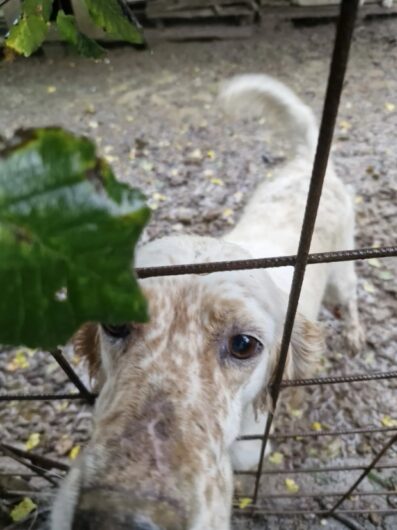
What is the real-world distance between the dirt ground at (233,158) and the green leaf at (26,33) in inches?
80.8

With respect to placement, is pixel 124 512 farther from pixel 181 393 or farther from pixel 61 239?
pixel 61 239

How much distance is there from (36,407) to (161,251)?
6.13ft

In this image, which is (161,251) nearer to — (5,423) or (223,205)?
(5,423)

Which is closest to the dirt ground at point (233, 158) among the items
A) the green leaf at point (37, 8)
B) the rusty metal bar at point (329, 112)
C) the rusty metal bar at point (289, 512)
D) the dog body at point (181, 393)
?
the rusty metal bar at point (289, 512)

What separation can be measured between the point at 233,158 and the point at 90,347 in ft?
11.5

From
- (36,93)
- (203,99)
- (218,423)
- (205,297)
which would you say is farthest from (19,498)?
(36,93)

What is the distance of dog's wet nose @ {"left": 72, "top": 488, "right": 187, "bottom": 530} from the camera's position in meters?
1.09

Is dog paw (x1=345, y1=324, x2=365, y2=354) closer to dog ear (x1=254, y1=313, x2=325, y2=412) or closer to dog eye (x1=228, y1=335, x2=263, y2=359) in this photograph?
dog ear (x1=254, y1=313, x2=325, y2=412)

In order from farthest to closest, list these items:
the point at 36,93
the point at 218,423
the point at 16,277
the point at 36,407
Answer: the point at 36,93 < the point at 36,407 < the point at 218,423 < the point at 16,277

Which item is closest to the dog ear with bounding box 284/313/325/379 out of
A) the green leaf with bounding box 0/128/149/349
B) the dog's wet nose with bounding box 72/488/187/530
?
the dog's wet nose with bounding box 72/488/187/530

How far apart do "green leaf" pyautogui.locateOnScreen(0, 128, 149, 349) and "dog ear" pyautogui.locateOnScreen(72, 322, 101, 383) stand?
1.72 metres

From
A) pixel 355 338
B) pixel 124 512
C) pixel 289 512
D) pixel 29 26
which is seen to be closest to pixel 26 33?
pixel 29 26

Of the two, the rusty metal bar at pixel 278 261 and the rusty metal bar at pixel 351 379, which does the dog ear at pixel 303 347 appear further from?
the rusty metal bar at pixel 278 261

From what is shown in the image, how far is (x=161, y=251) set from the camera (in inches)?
71.7
